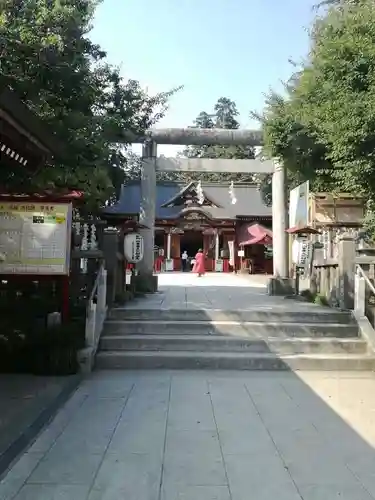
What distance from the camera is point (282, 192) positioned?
14.9 metres

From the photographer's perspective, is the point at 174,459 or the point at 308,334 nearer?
the point at 174,459

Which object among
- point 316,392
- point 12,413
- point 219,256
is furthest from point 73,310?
point 219,256

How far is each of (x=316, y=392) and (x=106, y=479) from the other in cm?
361

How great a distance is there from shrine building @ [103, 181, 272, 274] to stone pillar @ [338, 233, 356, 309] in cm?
2044

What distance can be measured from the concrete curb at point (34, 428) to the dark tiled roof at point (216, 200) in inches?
1018

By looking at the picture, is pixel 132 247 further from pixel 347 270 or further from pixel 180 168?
pixel 347 270

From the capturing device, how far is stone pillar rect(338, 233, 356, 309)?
984 cm

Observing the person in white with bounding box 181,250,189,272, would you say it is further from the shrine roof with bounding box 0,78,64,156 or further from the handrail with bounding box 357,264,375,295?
the shrine roof with bounding box 0,78,64,156

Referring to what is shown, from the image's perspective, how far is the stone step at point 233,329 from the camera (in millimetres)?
8898

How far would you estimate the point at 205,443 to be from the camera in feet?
15.2

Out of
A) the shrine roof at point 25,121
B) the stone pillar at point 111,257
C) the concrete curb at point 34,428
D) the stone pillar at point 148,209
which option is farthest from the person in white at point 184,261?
the shrine roof at point 25,121

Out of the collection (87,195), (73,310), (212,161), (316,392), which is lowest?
(316,392)

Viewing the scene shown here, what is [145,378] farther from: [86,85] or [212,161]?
[212,161]

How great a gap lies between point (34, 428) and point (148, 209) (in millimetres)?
A: 10196
